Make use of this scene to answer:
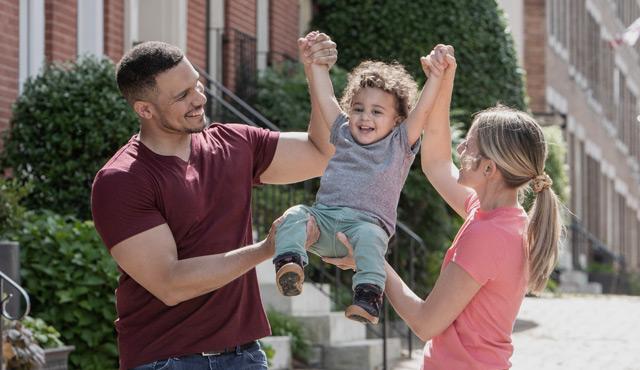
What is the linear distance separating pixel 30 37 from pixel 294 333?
3.27 m

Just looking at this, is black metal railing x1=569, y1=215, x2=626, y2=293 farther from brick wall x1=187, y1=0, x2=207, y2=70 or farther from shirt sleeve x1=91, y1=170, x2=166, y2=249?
shirt sleeve x1=91, y1=170, x2=166, y2=249

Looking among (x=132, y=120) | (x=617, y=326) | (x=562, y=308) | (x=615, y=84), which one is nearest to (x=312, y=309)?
(x=132, y=120)

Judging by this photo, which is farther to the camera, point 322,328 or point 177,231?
point 322,328

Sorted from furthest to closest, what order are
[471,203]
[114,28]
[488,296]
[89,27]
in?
[114,28] → [89,27] → [471,203] → [488,296]

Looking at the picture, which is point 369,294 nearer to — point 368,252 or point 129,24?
point 368,252

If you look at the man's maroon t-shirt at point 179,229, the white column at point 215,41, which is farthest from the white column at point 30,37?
the man's maroon t-shirt at point 179,229

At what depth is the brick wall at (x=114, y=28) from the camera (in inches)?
481

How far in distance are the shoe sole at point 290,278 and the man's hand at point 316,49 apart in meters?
0.89

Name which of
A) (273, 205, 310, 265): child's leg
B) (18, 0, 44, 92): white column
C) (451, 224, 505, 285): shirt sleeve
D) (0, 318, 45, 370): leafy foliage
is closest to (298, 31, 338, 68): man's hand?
(273, 205, 310, 265): child's leg

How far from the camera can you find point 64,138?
1033cm

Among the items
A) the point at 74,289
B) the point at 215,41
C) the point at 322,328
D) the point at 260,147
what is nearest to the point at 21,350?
the point at 74,289

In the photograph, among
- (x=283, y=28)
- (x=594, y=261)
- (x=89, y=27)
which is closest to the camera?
(x=89, y=27)

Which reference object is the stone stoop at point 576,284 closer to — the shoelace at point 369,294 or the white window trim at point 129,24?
the white window trim at point 129,24

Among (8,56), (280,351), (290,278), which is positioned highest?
(8,56)
